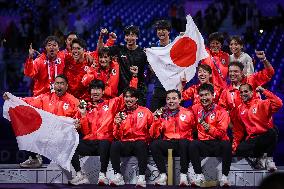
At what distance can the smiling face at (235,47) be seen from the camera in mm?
7996

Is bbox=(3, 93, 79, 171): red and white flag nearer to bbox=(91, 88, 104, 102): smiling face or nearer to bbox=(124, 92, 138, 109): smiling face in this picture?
bbox=(91, 88, 104, 102): smiling face

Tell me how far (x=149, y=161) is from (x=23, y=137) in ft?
5.29

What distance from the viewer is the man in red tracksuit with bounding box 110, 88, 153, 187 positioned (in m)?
7.07

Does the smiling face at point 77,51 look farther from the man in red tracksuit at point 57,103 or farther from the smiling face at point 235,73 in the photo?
the smiling face at point 235,73

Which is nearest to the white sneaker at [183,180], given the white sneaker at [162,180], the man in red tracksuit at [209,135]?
the man in red tracksuit at [209,135]

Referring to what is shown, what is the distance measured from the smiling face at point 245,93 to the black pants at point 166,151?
97cm

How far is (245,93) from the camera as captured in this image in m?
7.38

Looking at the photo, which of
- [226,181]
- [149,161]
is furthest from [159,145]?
[226,181]

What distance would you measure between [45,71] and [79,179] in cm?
165

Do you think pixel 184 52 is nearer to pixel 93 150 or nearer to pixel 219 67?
pixel 219 67

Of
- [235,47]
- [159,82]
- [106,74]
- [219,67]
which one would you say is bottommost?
[159,82]

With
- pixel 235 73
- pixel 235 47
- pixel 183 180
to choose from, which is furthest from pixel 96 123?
pixel 235 47

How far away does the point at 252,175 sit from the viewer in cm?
717

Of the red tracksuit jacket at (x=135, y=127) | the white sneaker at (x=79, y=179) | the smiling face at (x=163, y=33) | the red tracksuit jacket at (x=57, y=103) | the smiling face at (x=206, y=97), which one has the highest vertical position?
the smiling face at (x=163, y=33)
